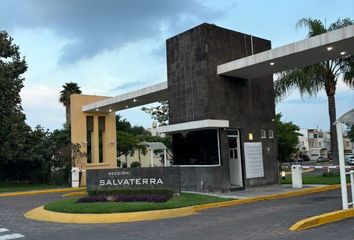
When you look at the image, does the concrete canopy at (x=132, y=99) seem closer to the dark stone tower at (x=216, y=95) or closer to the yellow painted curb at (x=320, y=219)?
the dark stone tower at (x=216, y=95)

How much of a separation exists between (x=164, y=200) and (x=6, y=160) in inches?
782

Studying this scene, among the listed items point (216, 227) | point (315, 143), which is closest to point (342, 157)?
point (216, 227)

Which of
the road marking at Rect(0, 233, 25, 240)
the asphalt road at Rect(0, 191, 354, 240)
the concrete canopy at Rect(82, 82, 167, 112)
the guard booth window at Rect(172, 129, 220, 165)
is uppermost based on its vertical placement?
the concrete canopy at Rect(82, 82, 167, 112)

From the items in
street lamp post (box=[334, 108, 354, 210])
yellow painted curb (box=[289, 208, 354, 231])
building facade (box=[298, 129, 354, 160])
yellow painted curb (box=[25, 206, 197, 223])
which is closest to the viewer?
yellow painted curb (box=[289, 208, 354, 231])

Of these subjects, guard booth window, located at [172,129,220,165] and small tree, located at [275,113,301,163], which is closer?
guard booth window, located at [172,129,220,165]

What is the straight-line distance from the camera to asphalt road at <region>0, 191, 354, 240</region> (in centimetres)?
969

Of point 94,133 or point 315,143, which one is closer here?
point 94,133

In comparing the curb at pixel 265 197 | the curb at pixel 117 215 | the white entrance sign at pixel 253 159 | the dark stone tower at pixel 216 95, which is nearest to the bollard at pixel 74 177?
the dark stone tower at pixel 216 95

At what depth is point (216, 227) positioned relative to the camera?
11000mm

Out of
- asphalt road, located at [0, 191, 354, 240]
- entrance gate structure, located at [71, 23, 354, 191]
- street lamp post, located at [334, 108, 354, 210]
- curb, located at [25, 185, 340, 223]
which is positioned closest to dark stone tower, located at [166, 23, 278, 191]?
entrance gate structure, located at [71, 23, 354, 191]

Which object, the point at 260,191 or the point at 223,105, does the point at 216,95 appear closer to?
the point at 223,105

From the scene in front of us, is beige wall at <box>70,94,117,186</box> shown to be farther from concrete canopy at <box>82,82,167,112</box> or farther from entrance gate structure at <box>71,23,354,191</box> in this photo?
entrance gate structure at <box>71,23,354,191</box>

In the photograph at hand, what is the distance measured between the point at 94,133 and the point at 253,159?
14.1 m

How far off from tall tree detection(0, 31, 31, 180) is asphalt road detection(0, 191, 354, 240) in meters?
16.2
